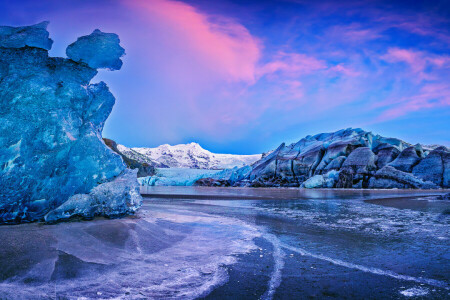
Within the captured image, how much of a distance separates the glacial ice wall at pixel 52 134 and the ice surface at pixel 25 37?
17 mm

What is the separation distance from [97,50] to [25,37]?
1.44 metres

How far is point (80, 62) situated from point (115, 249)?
201 inches

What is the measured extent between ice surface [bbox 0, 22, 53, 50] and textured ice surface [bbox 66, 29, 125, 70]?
557 millimetres

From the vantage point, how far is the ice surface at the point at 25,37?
18.5ft

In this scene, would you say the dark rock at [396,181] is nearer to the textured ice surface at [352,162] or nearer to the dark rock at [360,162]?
the textured ice surface at [352,162]

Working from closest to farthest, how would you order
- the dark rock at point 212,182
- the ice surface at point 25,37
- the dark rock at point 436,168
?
1. the ice surface at point 25,37
2. the dark rock at point 436,168
3. the dark rock at point 212,182

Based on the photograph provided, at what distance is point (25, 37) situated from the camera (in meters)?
5.71

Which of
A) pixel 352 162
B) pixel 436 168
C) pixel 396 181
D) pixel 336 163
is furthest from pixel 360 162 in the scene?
pixel 436 168

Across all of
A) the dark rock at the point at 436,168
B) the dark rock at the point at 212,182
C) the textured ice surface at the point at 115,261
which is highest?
the dark rock at the point at 436,168

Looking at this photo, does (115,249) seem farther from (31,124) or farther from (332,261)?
(31,124)

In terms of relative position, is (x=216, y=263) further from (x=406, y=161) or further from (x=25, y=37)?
(x=406, y=161)

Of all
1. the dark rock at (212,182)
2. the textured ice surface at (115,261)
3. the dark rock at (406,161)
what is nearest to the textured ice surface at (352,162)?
the dark rock at (406,161)

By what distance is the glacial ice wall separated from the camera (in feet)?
18.1

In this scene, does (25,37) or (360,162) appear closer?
(25,37)
